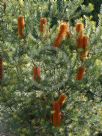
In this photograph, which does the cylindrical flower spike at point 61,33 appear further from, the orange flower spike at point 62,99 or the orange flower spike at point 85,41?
the orange flower spike at point 62,99

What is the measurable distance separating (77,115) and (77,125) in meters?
0.17

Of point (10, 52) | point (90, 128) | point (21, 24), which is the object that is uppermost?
point (21, 24)

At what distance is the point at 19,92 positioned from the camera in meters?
5.11

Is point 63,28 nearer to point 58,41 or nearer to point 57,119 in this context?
point 58,41

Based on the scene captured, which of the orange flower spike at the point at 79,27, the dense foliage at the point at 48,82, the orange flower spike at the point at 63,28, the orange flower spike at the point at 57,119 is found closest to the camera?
the orange flower spike at the point at 63,28

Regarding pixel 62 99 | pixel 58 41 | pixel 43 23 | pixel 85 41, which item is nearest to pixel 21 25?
pixel 43 23

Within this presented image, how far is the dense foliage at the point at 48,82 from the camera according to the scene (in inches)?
198

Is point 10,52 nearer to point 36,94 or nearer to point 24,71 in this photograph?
point 24,71

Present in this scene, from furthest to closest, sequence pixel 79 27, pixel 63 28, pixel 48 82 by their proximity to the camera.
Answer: pixel 48 82, pixel 79 27, pixel 63 28

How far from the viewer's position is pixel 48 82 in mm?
5070

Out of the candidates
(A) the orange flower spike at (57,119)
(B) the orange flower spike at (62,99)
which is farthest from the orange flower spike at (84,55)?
(A) the orange flower spike at (57,119)

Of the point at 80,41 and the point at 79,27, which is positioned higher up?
the point at 79,27

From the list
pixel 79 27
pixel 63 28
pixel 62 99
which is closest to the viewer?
pixel 63 28

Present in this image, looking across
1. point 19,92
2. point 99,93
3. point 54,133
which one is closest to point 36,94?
point 19,92
